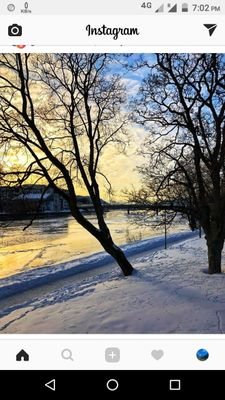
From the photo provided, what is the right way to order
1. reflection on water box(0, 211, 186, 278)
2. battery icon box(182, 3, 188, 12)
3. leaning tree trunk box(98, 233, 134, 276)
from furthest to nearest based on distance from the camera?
reflection on water box(0, 211, 186, 278), leaning tree trunk box(98, 233, 134, 276), battery icon box(182, 3, 188, 12)

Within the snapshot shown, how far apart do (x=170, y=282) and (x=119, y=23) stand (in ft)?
18.5

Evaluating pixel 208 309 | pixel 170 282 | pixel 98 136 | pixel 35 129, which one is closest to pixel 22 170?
pixel 35 129

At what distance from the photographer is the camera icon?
1.96m

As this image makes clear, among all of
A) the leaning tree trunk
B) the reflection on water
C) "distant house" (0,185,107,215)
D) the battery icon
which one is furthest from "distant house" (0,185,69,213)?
the battery icon

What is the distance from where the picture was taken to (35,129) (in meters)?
6.30

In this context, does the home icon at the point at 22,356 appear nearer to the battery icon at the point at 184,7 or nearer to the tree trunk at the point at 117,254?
the battery icon at the point at 184,7

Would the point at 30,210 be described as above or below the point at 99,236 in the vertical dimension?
above

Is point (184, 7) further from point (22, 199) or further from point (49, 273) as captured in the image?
point (49, 273)

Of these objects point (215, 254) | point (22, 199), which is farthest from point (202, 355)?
point (215, 254)
